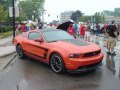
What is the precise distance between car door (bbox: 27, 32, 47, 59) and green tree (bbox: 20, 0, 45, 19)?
258 feet

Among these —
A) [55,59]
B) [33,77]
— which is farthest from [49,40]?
[33,77]

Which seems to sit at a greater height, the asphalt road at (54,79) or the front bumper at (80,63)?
the front bumper at (80,63)

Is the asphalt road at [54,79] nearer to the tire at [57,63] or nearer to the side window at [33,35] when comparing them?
the tire at [57,63]

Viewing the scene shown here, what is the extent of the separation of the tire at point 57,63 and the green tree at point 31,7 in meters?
80.8

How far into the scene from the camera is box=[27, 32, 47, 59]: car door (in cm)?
914

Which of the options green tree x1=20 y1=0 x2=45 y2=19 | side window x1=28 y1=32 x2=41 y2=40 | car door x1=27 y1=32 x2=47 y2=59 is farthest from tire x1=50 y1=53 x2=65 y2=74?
green tree x1=20 y1=0 x2=45 y2=19

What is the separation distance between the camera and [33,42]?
9891 millimetres

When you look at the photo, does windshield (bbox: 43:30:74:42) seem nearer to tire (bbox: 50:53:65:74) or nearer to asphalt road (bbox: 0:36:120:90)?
tire (bbox: 50:53:65:74)

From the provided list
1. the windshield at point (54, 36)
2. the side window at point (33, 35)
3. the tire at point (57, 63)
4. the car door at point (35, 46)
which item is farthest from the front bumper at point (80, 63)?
the side window at point (33, 35)

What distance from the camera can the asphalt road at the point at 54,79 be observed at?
6.86 metres

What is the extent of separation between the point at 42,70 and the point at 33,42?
1.46 meters

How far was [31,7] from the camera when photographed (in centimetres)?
9112

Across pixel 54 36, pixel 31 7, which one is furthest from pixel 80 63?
pixel 31 7

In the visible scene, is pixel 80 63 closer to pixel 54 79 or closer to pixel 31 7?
pixel 54 79
